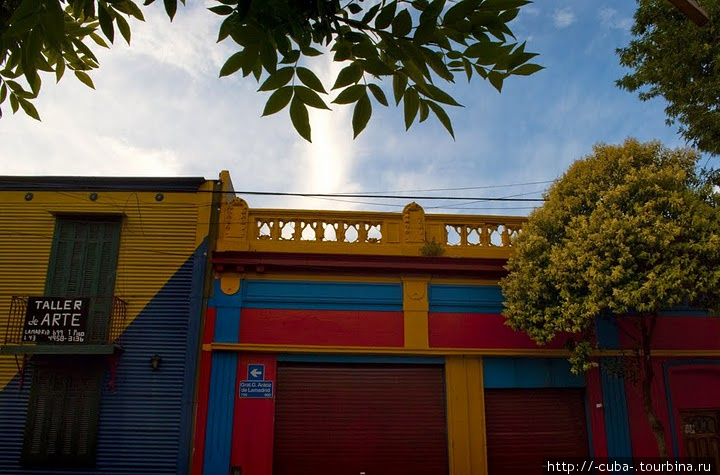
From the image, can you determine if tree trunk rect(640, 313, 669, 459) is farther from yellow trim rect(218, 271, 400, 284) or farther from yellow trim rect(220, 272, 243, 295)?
yellow trim rect(220, 272, 243, 295)

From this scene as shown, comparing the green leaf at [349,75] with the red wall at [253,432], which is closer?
the green leaf at [349,75]

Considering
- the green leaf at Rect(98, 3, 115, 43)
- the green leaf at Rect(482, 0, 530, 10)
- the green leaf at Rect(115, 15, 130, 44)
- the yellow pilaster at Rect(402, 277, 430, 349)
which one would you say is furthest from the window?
the green leaf at Rect(482, 0, 530, 10)

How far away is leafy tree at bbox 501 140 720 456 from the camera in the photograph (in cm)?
1073

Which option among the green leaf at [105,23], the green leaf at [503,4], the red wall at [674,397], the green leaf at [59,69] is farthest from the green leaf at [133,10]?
the red wall at [674,397]

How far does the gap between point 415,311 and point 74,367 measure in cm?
762

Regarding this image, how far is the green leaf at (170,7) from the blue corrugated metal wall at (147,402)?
11212 mm

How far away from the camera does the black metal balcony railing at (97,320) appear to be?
41.8 ft

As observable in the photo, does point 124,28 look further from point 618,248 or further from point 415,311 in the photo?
point 415,311

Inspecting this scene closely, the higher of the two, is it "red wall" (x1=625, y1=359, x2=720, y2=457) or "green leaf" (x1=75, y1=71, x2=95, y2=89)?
"green leaf" (x1=75, y1=71, x2=95, y2=89)

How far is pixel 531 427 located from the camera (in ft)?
42.7

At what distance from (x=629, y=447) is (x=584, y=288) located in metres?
4.10

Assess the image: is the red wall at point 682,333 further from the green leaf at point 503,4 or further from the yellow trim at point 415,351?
the green leaf at point 503,4

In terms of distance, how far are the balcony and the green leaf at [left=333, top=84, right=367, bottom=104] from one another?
1156 cm

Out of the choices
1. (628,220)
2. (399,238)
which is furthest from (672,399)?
(399,238)
